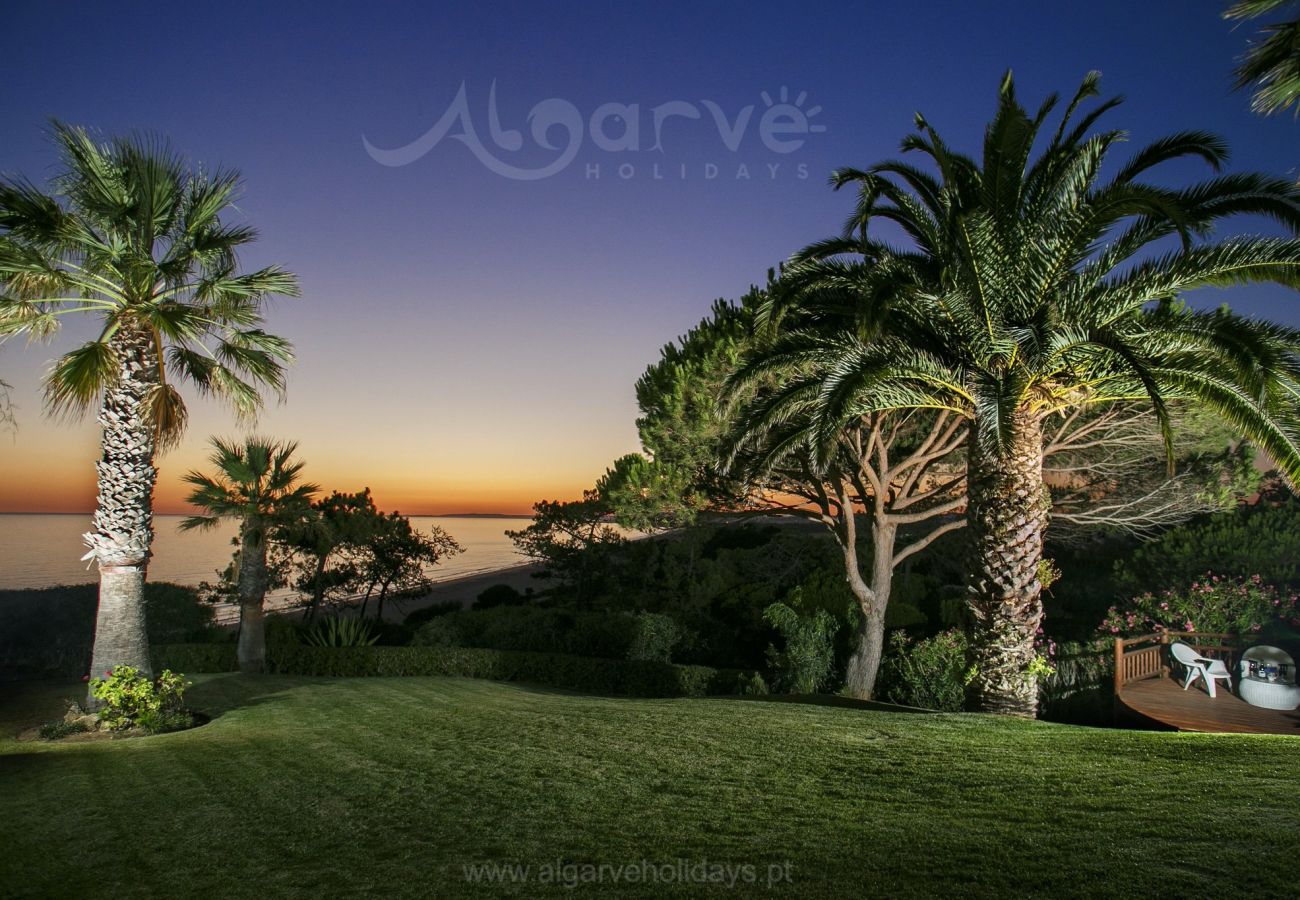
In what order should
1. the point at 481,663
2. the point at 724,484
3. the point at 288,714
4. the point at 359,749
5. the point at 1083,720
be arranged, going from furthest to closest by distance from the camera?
the point at 481,663, the point at 724,484, the point at 1083,720, the point at 288,714, the point at 359,749

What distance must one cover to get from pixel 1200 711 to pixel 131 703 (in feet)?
54.7

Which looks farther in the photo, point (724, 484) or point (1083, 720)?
point (724, 484)

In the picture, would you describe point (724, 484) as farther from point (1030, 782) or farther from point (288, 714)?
point (1030, 782)

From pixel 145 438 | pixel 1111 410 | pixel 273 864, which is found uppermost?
pixel 1111 410

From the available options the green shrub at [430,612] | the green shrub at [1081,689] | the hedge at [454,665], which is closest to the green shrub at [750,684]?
the hedge at [454,665]

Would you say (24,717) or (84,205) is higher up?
(84,205)

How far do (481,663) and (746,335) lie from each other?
34.9 feet

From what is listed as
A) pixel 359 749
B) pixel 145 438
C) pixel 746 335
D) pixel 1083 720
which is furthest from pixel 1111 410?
pixel 145 438

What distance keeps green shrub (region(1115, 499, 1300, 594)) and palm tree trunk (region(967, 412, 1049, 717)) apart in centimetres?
1272

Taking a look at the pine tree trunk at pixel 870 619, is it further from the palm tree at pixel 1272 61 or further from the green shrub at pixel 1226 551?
the palm tree at pixel 1272 61

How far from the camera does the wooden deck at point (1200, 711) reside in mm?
11508

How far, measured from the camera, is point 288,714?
1230 cm

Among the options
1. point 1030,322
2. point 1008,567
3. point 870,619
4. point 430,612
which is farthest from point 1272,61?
point 430,612

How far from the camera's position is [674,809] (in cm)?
606
